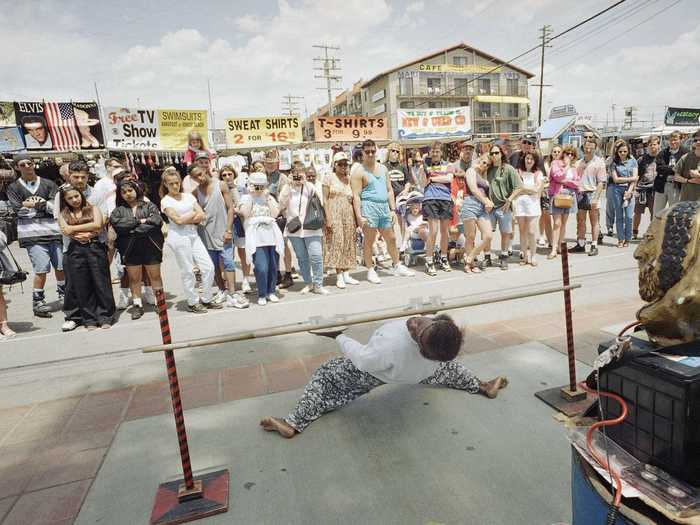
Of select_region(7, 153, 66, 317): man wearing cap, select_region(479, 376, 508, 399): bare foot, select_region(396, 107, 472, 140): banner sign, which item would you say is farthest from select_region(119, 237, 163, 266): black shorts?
select_region(396, 107, 472, 140): banner sign

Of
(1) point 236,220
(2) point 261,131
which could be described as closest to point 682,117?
(2) point 261,131

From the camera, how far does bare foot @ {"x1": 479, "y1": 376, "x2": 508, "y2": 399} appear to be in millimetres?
2990

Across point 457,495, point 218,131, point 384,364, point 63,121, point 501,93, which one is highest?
point 501,93

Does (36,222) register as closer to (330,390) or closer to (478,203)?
(330,390)

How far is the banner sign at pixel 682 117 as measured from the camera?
102ft

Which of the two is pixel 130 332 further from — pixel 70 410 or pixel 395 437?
pixel 395 437

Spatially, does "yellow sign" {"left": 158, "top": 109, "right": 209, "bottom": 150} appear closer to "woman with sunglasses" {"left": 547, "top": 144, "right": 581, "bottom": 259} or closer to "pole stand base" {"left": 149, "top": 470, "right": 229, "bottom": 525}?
"woman with sunglasses" {"left": 547, "top": 144, "right": 581, "bottom": 259}

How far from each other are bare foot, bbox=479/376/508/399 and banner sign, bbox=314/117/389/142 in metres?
20.0

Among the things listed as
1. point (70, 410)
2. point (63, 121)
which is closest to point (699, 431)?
point (70, 410)

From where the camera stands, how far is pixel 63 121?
1260 centimetres

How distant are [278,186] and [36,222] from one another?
3.08 meters

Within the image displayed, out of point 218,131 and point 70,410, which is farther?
point 218,131

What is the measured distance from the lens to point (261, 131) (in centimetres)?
1812

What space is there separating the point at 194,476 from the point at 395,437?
3.81 feet
